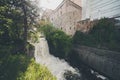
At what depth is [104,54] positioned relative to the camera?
14781 millimetres

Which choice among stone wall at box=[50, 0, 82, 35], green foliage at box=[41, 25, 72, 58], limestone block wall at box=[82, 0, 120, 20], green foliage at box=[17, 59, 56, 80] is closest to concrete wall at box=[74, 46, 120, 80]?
green foliage at box=[41, 25, 72, 58]

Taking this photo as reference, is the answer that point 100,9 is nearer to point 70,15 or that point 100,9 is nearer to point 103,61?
point 70,15

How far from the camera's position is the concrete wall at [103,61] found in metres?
12.6

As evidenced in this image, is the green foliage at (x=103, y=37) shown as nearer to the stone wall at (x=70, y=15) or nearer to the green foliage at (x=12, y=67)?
the green foliage at (x=12, y=67)

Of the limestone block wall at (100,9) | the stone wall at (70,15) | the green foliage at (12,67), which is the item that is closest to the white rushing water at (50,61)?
the green foliage at (12,67)

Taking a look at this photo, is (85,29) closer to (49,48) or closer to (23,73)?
(49,48)

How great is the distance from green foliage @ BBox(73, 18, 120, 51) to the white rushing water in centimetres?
353

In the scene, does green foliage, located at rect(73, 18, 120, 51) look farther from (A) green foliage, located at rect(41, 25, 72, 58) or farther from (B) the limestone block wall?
(B) the limestone block wall

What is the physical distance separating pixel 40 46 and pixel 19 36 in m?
7.58

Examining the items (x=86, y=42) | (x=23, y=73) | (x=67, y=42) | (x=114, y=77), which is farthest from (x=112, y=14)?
(x=23, y=73)

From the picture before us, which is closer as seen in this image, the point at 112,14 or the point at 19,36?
the point at 19,36

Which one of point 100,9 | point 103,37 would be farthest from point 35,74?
point 100,9

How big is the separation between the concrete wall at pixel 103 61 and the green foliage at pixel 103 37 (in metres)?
0.66

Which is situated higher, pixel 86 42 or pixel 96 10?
pixel 96 10
